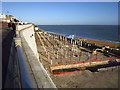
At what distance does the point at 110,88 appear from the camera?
12477 mm

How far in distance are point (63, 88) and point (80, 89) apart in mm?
2094

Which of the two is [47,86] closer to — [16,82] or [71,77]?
[16,82]

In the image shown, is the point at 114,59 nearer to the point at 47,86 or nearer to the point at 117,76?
the point at 117,76

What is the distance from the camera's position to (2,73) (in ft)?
13.4

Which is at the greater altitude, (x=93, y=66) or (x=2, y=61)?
(x=2, y=61)

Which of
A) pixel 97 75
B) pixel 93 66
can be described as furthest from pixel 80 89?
pixel 93 66

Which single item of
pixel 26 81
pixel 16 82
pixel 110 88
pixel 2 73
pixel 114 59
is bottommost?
pixel 110 88

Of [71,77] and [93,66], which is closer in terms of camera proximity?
[71,77]

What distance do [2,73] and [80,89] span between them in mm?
Answer: 10373

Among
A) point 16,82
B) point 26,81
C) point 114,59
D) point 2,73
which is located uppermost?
point 26,81

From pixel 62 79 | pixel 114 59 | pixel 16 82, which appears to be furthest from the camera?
pixel 114 59

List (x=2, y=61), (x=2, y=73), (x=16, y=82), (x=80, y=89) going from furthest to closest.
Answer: (x=80, y=89) < (x=2, y=61) < (x=2, y=73) < (x=16, y=82)

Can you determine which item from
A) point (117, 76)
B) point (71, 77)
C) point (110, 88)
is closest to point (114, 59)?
point (117, 76)

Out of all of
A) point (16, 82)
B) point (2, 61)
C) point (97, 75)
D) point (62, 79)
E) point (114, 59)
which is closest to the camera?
point (16, 82)
